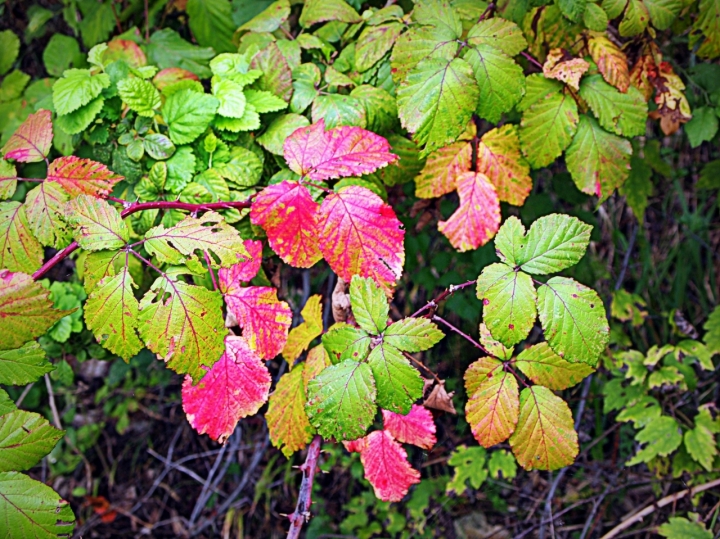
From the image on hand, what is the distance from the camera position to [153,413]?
2711 mm

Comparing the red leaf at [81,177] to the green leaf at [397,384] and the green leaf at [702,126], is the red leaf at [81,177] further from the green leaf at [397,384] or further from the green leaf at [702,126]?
the green leaf at [702,126]

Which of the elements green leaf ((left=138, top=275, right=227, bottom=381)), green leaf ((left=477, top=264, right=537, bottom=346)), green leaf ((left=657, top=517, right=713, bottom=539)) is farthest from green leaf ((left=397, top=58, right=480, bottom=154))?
green leaf ((left=657, top=517, right=713, bottom=539))

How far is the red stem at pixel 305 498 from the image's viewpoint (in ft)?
3.28

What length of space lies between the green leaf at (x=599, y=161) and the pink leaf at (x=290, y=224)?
2.06 ft

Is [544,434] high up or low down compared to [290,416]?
up

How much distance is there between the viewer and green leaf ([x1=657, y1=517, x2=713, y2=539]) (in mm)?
1647

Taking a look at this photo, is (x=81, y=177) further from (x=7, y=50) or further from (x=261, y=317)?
(x=7, y=50)

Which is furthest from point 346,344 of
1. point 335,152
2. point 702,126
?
point 702,126

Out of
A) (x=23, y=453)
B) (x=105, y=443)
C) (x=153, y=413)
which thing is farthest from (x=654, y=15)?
(x=105, y=443)

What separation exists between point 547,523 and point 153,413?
1895mm

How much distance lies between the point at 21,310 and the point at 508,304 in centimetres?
78

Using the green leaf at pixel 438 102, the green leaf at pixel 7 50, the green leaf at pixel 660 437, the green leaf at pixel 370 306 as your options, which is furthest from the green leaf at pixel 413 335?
the green leaf at pixel 7 50

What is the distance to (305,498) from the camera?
3.36 ft

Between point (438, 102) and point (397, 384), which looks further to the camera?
point (438, 102)
